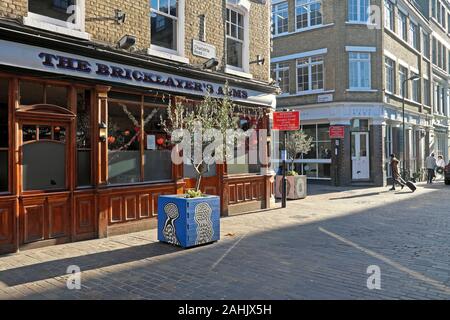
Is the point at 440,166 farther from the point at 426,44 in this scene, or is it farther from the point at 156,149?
the point at 156,149

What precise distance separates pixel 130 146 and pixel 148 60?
1985 millimetres

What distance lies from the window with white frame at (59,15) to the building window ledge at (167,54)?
5.87 ft

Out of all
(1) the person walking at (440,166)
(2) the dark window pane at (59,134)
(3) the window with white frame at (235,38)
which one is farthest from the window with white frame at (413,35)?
(2) the dark window pane at (59,134)

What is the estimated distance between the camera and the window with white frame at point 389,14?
23562 mm

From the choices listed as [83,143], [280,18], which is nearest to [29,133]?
[83,143]

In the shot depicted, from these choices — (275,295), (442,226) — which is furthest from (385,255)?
(442,226)

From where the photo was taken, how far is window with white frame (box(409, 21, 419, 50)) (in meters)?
27.9

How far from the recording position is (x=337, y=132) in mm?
21375

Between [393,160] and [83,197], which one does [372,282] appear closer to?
[83,197]

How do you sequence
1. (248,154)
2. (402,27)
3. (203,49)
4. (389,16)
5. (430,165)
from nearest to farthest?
(203,49), (248,154), (389,16), (430,165), (402,27)

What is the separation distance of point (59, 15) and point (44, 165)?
117 inches

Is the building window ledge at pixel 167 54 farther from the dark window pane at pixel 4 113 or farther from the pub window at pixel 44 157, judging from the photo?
the dark window pane at pixel 4 113

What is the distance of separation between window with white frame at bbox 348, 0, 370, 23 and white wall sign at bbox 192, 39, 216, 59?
13623mm

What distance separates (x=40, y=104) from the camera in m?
7.70
